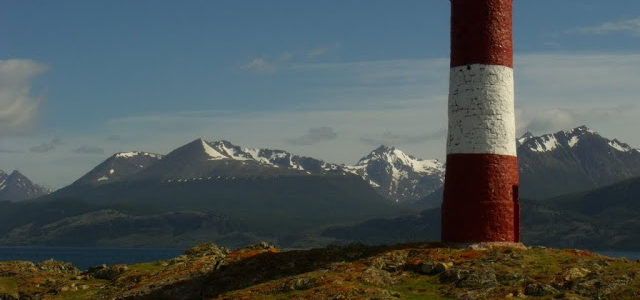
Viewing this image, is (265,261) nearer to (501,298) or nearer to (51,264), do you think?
(501,298)

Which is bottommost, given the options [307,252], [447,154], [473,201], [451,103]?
[307,252]

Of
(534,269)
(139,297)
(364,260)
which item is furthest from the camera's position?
(139,297)

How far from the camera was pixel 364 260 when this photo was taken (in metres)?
42.7

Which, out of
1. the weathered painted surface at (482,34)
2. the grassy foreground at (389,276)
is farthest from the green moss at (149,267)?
the weathered painted surface at (482,34)

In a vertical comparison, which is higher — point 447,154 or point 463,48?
point 463,48

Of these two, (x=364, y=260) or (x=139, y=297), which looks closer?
(x=364, y=260)

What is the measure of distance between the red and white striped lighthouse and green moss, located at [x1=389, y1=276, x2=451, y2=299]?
234 inches

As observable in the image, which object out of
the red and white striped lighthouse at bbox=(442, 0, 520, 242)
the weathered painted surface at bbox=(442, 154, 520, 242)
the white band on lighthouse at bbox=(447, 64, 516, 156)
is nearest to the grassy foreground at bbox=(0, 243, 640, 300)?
the weathered painted surface at bbox=(442, 154, 520, 242)

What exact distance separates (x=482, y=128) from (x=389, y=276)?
32.7 ft

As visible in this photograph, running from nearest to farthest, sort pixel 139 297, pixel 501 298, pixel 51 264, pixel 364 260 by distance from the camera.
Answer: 1. pixel 501 298
2. pixel 364 260
3. pixel 139 297
4. pixel 51 264

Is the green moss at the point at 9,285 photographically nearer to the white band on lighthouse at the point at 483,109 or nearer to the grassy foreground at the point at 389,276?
the grassy foreground at the point at 389,276

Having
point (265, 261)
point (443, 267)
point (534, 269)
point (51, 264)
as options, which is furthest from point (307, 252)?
point (51, 264)

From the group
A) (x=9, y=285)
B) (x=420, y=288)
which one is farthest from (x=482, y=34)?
(x=9, y=285)

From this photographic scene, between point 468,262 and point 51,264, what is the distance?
49488 mm
